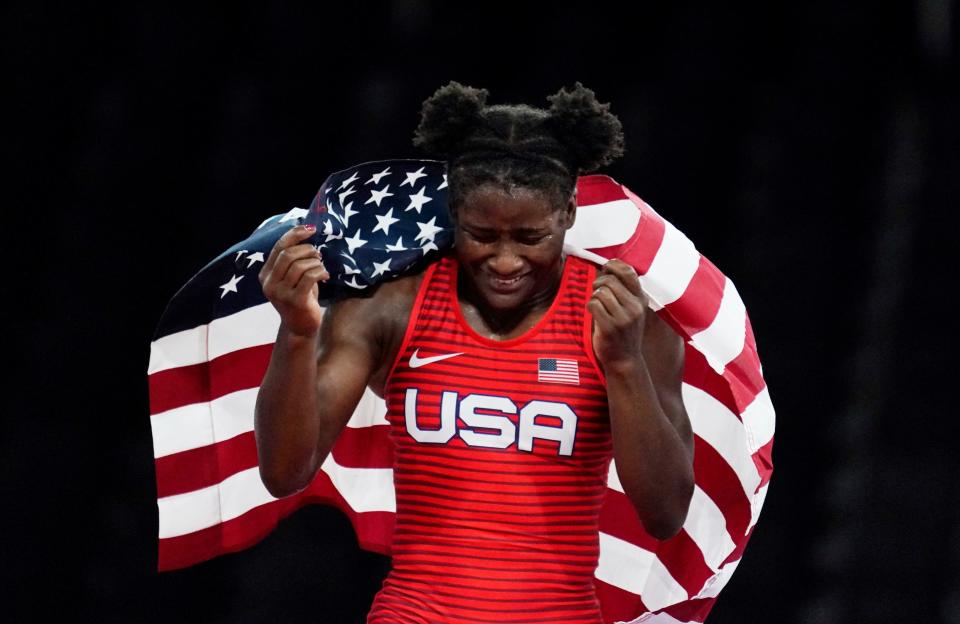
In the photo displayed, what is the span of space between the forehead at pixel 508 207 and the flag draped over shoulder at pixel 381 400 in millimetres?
203

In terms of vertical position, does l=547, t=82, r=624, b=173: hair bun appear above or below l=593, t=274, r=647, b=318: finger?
above

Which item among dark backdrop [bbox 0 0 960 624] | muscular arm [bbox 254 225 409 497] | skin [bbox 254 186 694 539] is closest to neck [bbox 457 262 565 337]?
skin [bbox 254 186 694 539]

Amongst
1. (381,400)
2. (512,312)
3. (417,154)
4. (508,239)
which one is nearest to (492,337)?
(512,312)

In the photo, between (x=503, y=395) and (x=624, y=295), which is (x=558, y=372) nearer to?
(x=503, y=395)

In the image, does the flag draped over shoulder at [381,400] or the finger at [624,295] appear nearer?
the finger at [624,295]

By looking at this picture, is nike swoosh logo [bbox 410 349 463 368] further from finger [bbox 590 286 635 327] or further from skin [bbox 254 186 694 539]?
finger [bbox 590 286 635 327]

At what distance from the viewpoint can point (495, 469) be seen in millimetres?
2053

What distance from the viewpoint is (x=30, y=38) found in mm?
3467

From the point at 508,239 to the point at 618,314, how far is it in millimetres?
195

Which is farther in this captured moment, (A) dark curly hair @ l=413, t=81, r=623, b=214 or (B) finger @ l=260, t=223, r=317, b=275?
(A) dark curly hair @ l=413, t=81, r=623, b=214

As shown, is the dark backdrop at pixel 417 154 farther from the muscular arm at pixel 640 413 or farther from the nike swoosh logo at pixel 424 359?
the muscular arm at pixel 640 413

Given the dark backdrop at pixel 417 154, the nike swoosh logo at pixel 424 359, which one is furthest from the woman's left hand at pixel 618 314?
the dark backdrop at pixel 417 154

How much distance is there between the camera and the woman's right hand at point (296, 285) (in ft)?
6.13

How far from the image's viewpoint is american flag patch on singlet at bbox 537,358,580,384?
2068mm
